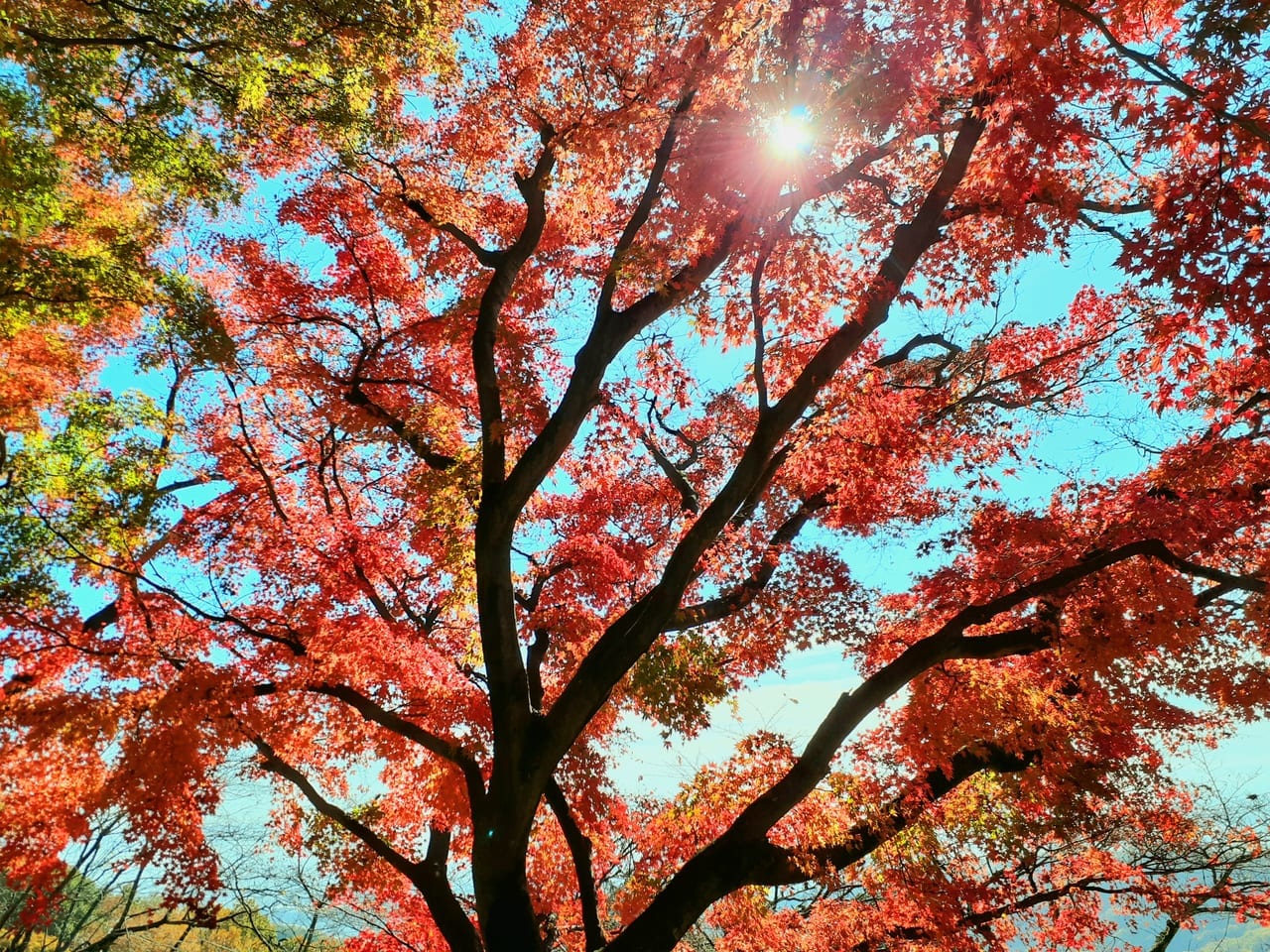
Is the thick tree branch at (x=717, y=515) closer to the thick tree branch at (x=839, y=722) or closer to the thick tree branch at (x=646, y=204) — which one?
the thick tree branch at (x=839, y=722)

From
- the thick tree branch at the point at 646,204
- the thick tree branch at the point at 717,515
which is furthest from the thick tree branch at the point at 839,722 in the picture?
the thick tree branch at the point at 646,204

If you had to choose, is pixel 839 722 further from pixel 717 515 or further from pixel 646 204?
pixel 646 204

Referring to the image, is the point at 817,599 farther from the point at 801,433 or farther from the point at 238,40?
the point at 238,40

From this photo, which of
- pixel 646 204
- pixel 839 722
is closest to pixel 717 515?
pixel 839 722

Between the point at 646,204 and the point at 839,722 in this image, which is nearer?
the point at 839,722

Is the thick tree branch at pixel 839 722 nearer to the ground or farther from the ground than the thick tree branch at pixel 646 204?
nearer to the ground

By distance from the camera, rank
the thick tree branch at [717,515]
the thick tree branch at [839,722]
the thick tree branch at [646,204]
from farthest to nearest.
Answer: the thick tree branch at [646,204] → the thick tree branch at [839,722] → the thick tree branch at [717,515]

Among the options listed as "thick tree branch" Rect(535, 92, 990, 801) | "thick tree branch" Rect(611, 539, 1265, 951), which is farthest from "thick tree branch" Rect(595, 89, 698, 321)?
"thick tree branch" Rect(611, 539, 1265, 951)

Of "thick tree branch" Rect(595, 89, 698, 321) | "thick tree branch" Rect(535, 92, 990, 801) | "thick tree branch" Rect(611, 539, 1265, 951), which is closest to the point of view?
"thick tree branch" Rect(535, 92, 990, 801)

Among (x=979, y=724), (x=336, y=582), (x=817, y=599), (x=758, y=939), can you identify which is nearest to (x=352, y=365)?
(x=336, y=582)

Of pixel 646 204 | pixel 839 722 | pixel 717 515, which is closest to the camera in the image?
pixel 717 515

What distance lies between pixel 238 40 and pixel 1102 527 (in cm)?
1152

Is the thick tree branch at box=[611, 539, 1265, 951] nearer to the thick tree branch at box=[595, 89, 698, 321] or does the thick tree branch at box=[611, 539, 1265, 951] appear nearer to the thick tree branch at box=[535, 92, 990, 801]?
the thick tree branch at box=[535, 92, 990, 801]

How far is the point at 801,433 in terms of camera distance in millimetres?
7539
